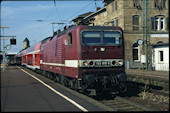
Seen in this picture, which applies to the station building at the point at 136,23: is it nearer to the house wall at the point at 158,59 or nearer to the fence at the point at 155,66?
the fence at the point at 155,66

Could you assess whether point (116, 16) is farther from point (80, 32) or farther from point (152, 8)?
point (80, 32)

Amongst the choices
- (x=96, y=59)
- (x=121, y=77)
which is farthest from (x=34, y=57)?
(x=121, y=77)

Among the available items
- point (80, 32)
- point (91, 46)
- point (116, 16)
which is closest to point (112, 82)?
point (91, 46)

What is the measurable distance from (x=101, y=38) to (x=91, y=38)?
1.59ft

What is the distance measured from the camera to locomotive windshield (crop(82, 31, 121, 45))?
1066 cm

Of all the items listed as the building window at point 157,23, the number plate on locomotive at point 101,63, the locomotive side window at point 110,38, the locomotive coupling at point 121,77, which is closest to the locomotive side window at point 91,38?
the locomotive side window at point 110,38

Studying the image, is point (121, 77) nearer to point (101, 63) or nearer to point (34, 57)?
point (101, 63)

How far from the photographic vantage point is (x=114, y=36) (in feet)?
36.5

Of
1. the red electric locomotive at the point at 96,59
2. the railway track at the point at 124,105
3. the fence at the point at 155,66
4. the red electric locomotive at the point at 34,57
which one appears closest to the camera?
the railway track at the point at 124,105

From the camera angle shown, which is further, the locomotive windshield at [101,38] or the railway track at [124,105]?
the locomotive windshield at [101,38]

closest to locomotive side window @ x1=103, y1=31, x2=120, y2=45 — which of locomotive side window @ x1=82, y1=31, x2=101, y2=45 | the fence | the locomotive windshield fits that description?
the locomotive windshield

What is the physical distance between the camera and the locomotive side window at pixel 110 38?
35.9ft

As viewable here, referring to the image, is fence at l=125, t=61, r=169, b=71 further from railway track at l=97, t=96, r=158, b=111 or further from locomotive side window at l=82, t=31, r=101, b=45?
railway track at l=97, t=96, r=158, b=111

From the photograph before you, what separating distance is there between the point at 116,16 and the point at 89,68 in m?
30.4
